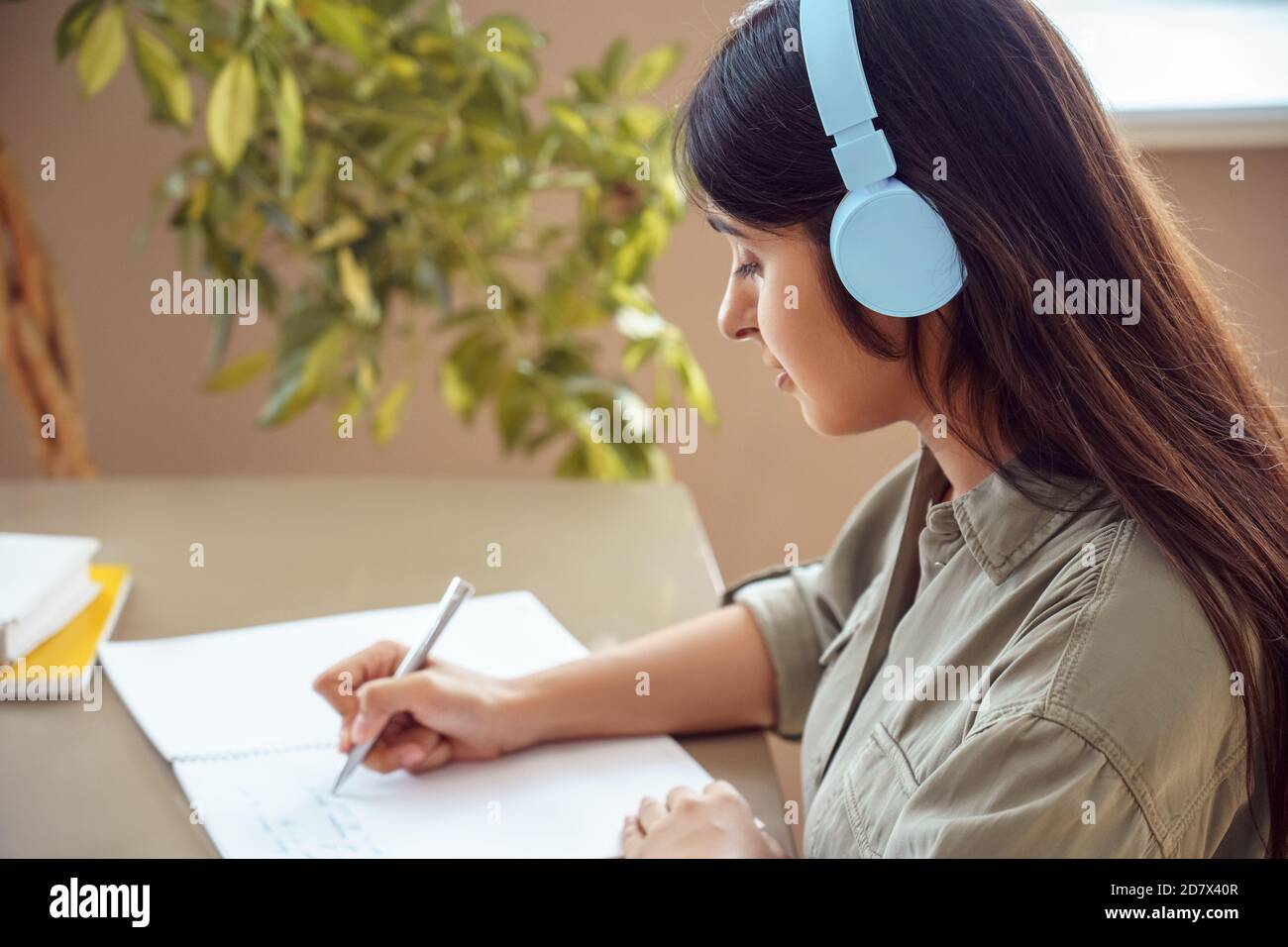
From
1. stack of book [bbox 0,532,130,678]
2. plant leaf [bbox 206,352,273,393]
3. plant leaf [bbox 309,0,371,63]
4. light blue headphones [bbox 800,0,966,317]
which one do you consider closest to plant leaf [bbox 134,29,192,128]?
plant leaf [bbox 309,0,371,63]

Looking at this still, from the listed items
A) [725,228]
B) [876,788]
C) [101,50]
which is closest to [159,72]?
[101,50]

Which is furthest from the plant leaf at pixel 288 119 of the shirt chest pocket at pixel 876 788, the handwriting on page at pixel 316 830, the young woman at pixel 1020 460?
the shirt chest pocket at pixel 876 788

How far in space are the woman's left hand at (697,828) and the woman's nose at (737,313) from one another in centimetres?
27

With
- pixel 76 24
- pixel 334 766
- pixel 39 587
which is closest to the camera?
pixel 334 766

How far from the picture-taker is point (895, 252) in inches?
23.4

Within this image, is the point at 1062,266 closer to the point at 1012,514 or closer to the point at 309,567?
the point at 1012,514

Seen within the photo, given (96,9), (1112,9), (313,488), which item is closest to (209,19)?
(96,9)

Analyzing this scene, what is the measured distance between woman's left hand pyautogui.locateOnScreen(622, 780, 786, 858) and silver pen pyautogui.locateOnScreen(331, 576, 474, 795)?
0.57 ft

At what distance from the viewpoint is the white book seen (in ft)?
2.84

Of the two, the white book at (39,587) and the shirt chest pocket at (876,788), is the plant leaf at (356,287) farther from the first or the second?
the shirt chest pocket at (876,788)

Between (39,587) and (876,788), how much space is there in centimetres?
63

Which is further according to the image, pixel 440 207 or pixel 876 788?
pixel 440 207

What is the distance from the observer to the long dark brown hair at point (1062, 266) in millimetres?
578

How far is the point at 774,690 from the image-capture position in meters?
Answer: 0.88
